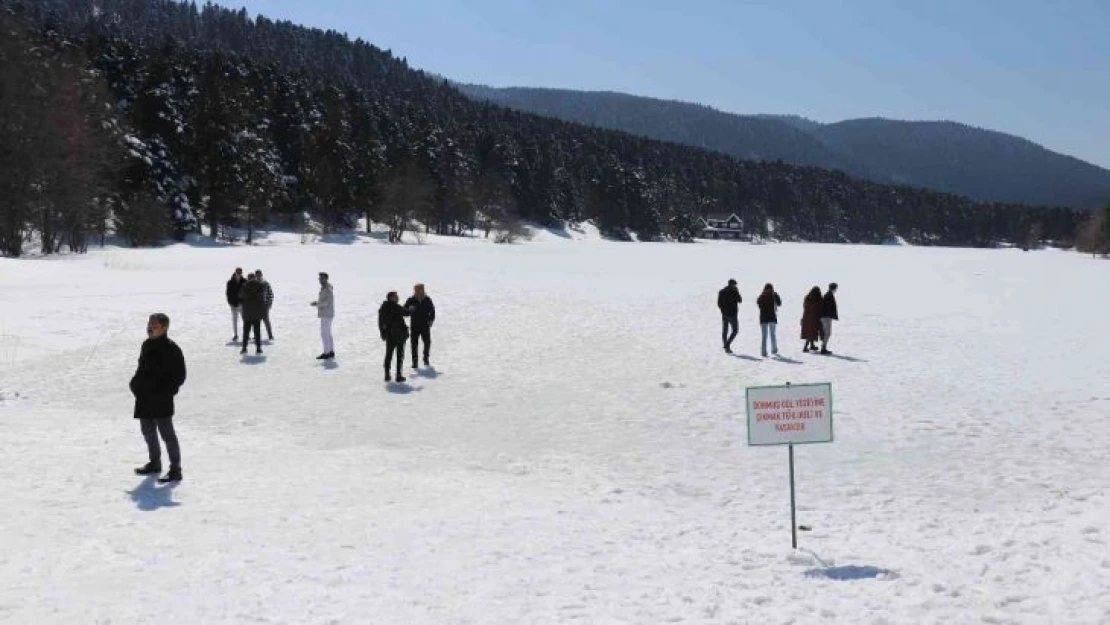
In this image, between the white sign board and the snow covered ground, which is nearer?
the snow covered ground

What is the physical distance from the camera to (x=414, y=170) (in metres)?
84.2

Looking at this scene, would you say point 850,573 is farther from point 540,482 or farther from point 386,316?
point 386,316

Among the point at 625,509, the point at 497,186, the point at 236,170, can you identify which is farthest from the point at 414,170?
the point at 625,509

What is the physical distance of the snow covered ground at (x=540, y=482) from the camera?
6.93 meters

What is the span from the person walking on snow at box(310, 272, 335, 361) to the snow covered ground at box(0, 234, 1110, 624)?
19.2 inches

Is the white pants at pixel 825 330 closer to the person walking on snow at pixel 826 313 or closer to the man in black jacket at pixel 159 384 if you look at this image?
the person walking on snow at pixel 826 313

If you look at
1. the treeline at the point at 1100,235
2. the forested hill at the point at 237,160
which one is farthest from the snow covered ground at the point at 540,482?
the treeline at the point at 1100,235

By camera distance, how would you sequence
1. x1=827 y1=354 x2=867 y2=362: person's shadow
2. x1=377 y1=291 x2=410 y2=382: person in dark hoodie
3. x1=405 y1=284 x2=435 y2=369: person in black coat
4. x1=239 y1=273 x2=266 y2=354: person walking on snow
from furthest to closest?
x1=827 y1=354 x2=867 y2=362: person's shadow → x1=239 y1=273 x2=266 y2=354: person walking on snow → x1=405 y1=284 x2=435 y2=369: person in black coat → x1=377 y1=291 x2=410 y2=382: person in dark hoodie

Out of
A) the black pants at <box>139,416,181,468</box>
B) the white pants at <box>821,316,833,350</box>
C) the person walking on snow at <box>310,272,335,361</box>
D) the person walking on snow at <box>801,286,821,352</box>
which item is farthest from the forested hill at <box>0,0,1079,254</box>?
the black pants at <box>139,416,181,468</box>

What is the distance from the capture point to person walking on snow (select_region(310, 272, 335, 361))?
1920cm

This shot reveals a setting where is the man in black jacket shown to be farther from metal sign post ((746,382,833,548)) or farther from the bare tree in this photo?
the bare tree

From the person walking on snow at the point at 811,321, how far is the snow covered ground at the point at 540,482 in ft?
2.48

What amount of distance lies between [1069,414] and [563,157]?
131238mm

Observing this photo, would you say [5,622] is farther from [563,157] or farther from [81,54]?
[563,157]
